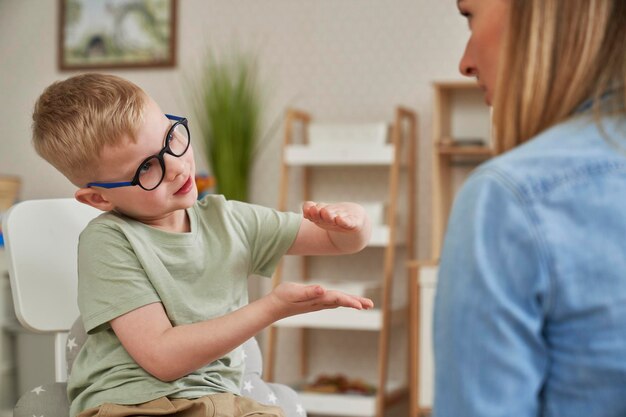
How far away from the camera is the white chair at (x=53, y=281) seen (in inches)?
60.9

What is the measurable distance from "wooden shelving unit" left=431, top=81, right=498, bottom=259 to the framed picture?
1.56m

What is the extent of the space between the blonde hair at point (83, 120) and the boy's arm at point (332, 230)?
1.00ft

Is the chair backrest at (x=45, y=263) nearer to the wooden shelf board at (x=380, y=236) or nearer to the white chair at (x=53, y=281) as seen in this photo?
the white chair at (x=53, y=281)

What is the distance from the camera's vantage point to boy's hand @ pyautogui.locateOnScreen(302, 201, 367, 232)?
1.34 metres

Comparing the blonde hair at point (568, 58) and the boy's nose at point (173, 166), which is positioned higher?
the blonde hair at point (568, 58)

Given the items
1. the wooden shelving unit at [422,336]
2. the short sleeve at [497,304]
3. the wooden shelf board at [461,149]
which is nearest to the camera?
the short sleeve at [497,304]

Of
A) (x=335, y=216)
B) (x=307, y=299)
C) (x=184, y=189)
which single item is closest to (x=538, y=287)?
(x=307, y=299)

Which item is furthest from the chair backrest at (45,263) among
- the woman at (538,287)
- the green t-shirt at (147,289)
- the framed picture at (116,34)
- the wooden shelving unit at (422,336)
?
the framed picture at (116,34)

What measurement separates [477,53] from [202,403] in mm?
688

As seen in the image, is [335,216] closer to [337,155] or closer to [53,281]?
[53,281]

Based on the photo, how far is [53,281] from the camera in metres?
1.60

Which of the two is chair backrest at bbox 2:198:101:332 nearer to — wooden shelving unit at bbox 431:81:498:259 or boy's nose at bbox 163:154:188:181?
boy's nose at bbox 163:154:188:181

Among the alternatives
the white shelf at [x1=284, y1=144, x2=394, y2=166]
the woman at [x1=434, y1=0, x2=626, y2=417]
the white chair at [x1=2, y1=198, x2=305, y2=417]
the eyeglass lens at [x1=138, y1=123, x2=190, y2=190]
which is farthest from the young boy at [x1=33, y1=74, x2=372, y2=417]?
the white shelf at [x1=284, y1=144, x2=394, y2=166]

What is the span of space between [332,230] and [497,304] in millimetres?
797
